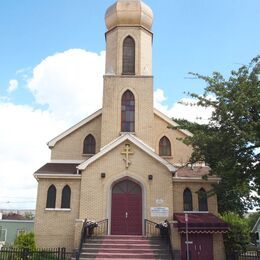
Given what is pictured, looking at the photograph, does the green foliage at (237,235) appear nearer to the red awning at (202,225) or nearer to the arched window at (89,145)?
the red awning at (202,225)

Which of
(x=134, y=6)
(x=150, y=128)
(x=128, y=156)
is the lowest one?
(x=128, y=156)

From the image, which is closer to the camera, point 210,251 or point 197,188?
point 210,251

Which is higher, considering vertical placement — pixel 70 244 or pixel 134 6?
pixel 134 6

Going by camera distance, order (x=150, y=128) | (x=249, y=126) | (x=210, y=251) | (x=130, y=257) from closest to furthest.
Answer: (x=249, y=126), (x=130, y=257), (x=210, y=251), (x=150, y=128)

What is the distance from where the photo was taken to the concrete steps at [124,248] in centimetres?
1728

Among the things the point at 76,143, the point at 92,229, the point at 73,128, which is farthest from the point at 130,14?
the point at 92,229

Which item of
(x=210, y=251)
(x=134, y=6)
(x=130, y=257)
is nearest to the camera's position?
(x=130, y=257)

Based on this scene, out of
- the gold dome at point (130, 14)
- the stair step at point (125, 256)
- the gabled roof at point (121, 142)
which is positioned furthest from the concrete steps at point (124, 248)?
the gold dome at point (130, 14)

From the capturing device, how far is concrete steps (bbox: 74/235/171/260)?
17.3 meters

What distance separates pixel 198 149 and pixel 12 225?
32.2 meters

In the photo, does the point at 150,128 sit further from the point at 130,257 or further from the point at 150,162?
the point at 130,257

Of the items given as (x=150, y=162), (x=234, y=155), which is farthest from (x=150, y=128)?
(x=234, y=155)

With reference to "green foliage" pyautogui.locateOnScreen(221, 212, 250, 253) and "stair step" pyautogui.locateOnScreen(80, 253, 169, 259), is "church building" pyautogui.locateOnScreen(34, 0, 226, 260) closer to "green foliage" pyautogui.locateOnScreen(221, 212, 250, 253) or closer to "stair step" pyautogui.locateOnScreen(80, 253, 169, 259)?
"stair step" pyautogui.locateOnScreen(80, 253, 169, 259)

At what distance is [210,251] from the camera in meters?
19.7
